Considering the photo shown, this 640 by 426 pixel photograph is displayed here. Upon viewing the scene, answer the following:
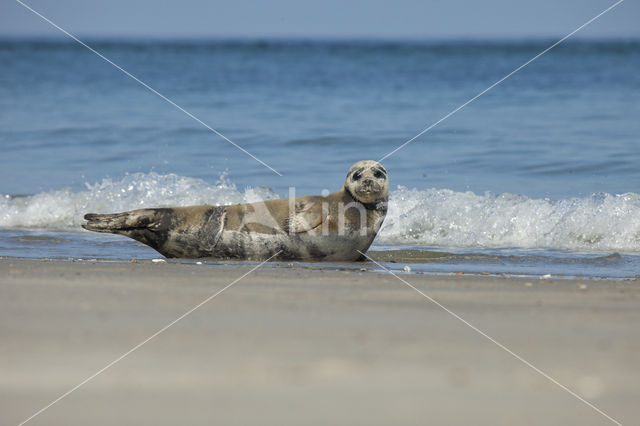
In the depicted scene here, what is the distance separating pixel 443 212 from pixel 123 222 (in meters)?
3.33

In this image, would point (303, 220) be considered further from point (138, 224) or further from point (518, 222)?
point (518, 222)

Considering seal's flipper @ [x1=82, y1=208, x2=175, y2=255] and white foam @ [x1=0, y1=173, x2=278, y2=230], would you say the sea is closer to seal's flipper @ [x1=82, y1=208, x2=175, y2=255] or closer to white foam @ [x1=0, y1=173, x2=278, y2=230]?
white foam @ [x1=0, y1=173, x2=278, y2=230]

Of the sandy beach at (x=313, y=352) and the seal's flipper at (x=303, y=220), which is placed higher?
the seal's flipper at (x=303, y=220)

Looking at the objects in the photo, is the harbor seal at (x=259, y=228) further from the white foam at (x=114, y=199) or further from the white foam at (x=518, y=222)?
the white foam at (x=114, y=199)

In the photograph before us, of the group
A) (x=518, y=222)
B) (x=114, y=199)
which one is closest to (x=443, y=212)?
(x=518, y=222)

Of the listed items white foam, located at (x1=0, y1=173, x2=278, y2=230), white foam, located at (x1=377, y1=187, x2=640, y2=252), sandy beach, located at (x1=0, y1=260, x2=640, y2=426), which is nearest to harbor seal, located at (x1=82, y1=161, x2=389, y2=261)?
sandy beach, located at (x1=0, y1=260, x2=640, y2=426)

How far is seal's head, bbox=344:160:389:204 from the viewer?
6.42 m

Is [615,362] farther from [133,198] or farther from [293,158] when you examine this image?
[293,158]

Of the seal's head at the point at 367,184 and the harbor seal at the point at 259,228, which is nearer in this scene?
the harbor seal at the point at 259,228

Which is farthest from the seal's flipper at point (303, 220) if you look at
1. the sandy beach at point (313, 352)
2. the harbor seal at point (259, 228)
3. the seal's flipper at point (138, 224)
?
the sandy beach at point (313, 352)

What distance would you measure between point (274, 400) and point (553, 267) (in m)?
3.76

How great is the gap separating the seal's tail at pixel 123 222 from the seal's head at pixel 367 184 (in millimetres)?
1456

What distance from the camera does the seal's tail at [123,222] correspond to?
248 inches

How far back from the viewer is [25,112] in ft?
56.5
